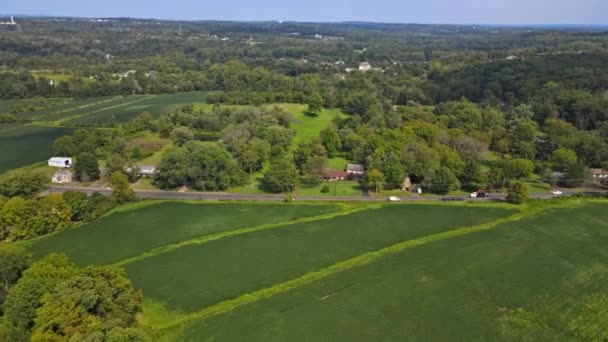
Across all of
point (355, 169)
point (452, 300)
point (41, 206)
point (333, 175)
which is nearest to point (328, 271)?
point (452, 300)

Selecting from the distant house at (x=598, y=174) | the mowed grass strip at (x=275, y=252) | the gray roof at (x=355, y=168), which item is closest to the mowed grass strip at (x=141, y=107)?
the gray roof at (x=355, y=168)

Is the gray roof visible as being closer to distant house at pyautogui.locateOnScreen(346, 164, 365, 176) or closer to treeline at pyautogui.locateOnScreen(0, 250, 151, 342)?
distant house at pyautogui.locateOnScreen(346, 164, 365, 176)

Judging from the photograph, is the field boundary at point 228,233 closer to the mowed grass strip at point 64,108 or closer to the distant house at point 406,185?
the distant house at point 406,185

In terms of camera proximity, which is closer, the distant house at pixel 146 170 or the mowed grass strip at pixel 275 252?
the mowed grass strip at pixel 275 252

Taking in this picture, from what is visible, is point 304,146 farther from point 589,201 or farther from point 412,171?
point 589,201

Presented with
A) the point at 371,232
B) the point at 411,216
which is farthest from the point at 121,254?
the point at 411,216

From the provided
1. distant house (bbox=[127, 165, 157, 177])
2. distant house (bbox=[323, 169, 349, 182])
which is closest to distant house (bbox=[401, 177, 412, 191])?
distant house (bbox=[323, 169, 349, 182])

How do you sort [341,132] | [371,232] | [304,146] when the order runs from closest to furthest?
[371,232]
[304,146]
[341,132]
